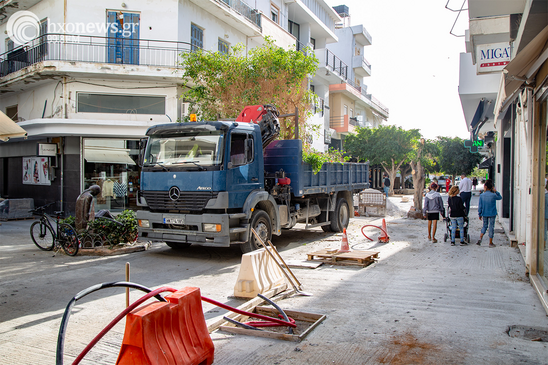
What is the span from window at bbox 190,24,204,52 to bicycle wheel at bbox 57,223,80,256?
10278 millimetres

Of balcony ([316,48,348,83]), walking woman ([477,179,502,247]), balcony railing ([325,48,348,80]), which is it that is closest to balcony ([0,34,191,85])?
walking woman ([477,179,502,247])

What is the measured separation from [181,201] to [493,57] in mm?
6677

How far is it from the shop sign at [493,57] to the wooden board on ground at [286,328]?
586 centimetres

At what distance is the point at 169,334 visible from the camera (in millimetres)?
3496

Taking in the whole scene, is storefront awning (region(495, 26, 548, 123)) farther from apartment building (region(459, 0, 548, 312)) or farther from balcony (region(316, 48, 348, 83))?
balcony (region(316, 48, 348, 83))

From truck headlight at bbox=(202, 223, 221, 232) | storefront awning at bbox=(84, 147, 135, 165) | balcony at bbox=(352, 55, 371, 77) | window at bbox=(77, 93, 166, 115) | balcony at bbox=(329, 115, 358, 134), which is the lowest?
truck headlight at bbox=(202, 223, 221, 232)

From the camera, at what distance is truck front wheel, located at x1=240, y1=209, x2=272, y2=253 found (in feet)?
28.8

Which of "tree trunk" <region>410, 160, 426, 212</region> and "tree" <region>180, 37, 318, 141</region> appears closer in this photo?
"tree" <region>180, 37, 318, 141</region>

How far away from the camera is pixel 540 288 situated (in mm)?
6078

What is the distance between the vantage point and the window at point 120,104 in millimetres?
16500

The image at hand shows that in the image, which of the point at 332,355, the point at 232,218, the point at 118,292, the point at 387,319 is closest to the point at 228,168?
the point at 232,218

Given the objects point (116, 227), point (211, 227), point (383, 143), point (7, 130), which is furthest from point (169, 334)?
point (383, 143)

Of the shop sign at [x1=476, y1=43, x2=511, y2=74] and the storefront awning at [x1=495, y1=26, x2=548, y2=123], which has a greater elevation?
the shop sign at [x1=476, y1=43, x2=511, y2=74]

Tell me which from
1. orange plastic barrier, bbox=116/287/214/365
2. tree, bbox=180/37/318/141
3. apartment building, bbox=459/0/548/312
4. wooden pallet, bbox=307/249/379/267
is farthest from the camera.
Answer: tree, bbox=180/37/318/141
